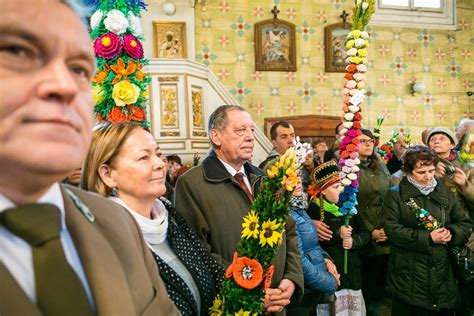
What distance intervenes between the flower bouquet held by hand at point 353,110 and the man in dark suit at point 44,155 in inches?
141

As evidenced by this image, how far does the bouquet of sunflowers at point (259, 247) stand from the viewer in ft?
7.04

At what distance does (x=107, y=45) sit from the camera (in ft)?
10.4

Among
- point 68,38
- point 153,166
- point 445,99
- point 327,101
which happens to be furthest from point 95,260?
point 445,99

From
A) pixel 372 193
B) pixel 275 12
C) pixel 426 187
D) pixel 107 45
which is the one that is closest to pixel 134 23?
pixel 107 45

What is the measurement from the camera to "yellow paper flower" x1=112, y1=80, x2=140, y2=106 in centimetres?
318

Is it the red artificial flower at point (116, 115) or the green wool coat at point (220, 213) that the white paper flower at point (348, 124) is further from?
the red artificial flower at point (116, 115)

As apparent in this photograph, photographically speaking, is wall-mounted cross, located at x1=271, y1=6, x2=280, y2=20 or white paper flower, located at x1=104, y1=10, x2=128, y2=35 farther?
wall-mounted cross, located at x1=271, y1=6, x2=280, y2=20

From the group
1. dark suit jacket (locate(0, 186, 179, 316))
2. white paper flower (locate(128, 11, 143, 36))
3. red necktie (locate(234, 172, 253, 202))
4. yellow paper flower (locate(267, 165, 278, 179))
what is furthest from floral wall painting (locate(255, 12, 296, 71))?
dark suit jacket (locate(0, 186, 179, 316))

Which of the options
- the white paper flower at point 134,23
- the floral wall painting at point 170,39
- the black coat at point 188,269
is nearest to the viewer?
the black coat at point 188,269

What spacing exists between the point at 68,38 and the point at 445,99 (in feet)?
43.8

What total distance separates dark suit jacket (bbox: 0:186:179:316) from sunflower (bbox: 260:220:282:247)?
1.13m

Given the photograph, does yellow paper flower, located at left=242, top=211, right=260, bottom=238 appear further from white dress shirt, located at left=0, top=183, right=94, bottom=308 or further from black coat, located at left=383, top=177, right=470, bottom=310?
black coat, located at left=383, top=177, right=470, bottom=310

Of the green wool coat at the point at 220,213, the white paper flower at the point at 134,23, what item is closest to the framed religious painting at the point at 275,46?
the white paper flower at the point at 134,23

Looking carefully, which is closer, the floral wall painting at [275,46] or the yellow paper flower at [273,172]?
the yellow paper flower at [273,172]
